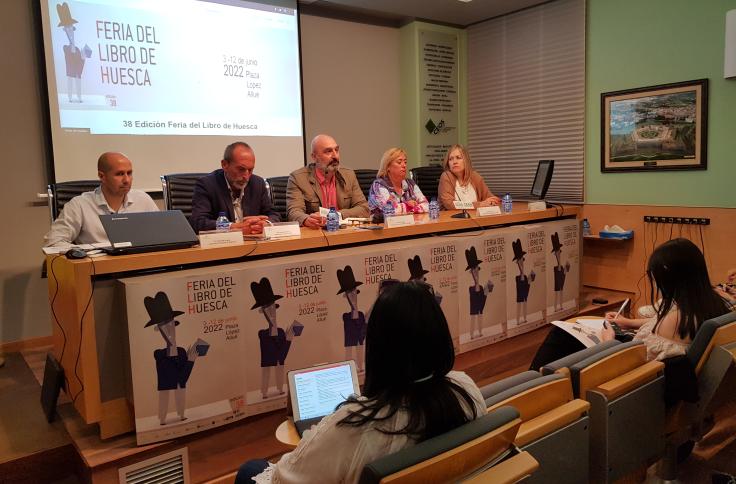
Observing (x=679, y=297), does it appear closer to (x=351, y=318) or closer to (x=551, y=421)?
(x=551, y=421)

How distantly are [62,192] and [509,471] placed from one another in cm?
283

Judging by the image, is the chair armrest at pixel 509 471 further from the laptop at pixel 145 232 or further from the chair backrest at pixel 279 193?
the chair backrest at pixel 279 193

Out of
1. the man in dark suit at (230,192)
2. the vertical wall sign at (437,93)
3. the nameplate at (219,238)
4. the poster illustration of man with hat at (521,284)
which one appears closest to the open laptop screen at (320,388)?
the nameplate at (219,238)

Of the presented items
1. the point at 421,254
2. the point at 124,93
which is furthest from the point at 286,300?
the point at 124,93

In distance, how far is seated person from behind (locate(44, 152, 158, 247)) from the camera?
256 cm

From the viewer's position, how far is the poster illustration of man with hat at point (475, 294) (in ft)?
9.18

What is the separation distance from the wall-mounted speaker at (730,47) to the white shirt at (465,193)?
1.81 metres

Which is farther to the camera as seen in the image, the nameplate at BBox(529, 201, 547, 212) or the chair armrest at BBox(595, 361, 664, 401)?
the nameplate at BBox(529, 201, 547, 212)

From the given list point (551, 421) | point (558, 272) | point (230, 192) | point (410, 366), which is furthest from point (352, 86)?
point (410, 366)

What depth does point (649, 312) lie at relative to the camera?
2334mm

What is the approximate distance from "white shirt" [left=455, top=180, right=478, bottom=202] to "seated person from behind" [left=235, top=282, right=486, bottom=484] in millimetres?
2892

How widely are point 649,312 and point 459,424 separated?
65.0 inches

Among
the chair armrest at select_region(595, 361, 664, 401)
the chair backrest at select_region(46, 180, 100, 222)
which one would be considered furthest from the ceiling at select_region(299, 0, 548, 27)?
the chair armrest at select_region(595, 361, 664, 401)

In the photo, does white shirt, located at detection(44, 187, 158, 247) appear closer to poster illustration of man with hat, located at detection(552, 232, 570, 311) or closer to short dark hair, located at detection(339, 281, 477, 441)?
short dark hair, located at detection(339, 281, 477, 441)
